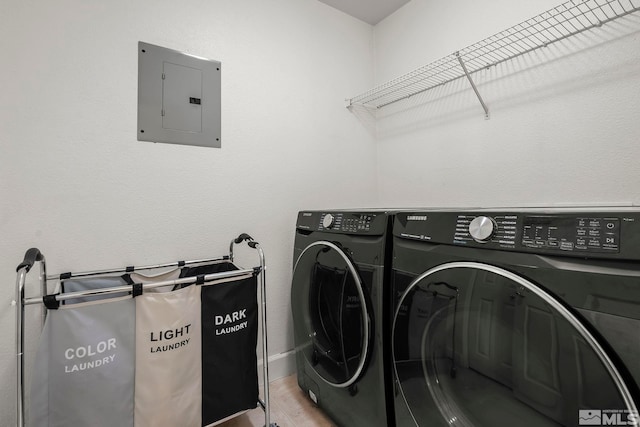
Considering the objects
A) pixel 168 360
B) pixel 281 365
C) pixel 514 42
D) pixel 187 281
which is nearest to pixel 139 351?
pixel 168 360

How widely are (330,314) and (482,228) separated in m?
0.74

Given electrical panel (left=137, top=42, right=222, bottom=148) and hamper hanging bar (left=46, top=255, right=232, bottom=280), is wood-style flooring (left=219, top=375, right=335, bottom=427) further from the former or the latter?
electrical panel (left=137, top=42, right=222, bottom=148)

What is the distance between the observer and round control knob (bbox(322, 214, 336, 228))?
1.29 metres

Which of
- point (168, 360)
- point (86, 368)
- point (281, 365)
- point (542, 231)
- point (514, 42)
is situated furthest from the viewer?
point (281, 365)

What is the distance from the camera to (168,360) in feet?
3.28

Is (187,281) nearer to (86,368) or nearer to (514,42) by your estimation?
(86,368)

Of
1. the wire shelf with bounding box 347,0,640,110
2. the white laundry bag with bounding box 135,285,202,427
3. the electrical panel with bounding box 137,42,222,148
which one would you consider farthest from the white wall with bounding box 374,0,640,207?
the white laundry bag with bounding box 135,285,202,427

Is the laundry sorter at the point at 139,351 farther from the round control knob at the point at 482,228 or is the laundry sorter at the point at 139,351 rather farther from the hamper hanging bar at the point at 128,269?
the round control knob at the point at 482,228

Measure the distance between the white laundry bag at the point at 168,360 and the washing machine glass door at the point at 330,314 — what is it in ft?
1.66

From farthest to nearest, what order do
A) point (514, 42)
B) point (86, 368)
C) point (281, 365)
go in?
point (281, 365) < point (514, 42) < point (86, 368)

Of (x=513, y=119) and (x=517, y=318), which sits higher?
(x=513, y=119)

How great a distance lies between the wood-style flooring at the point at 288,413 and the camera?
135cm

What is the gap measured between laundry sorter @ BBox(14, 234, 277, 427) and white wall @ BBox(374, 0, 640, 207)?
1.23 m

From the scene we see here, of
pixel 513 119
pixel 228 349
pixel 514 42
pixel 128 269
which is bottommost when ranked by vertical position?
pixel 228 349
